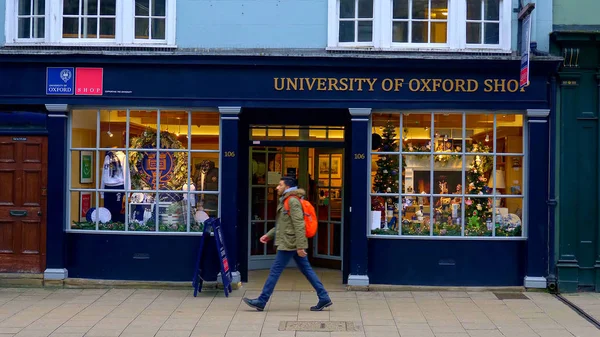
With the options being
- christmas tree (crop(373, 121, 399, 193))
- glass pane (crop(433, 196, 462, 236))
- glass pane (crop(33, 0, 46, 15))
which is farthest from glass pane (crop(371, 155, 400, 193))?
glass pane (crop(33, 0, 46, 15))

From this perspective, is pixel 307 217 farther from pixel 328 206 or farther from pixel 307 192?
pixel 307 192

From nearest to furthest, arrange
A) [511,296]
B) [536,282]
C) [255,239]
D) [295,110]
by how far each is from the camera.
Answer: [511,296]
[536,282]
[295,110]
[255,239]

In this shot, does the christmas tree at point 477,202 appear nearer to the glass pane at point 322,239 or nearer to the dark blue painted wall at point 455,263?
the dark blue painted wall at point 455,263

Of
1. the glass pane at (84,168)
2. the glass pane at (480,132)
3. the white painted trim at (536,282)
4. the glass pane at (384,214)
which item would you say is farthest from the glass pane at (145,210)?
the white painted trim at (536,282)

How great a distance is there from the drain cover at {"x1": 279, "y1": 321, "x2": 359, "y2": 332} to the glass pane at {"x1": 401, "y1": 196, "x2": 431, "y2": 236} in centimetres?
278

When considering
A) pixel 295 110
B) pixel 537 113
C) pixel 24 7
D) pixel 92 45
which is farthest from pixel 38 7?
pixel 537 113

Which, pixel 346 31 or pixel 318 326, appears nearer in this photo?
pixel 318 326

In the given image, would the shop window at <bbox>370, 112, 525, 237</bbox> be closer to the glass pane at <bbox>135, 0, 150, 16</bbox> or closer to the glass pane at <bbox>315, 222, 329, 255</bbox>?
the glass pane at <bbox>315, 222, 329, 255</bbox>

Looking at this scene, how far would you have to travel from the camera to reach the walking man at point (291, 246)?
32.8ft

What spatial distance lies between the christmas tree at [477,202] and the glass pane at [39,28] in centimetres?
725

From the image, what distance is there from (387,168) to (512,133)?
2.07m

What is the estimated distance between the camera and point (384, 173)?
11.9m

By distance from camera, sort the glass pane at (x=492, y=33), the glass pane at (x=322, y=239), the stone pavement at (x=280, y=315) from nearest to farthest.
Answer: the stone pavement at (x=280, y=315) → the glass pane at (x=492, y=33) → the glass pane at (x=322, y=239)

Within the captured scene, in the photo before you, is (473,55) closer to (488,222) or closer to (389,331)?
(488,222)
